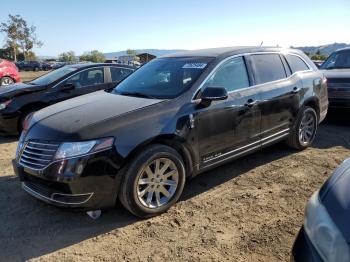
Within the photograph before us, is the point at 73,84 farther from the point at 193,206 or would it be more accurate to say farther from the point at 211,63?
the point at 193,206

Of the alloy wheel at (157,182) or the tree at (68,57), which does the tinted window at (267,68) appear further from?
the tree at (68,57)

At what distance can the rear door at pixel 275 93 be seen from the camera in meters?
5.07

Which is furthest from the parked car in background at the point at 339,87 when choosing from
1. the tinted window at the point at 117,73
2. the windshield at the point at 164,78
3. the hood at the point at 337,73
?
the tinted window at the point at 117,73

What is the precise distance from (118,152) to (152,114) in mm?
592

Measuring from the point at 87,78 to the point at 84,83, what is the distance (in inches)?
5.3

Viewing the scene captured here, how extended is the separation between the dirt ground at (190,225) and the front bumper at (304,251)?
1.03 m

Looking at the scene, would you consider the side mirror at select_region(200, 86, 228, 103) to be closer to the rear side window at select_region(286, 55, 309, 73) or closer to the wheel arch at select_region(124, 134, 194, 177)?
the wheel arch at select_region(124, 134, 194, 177)

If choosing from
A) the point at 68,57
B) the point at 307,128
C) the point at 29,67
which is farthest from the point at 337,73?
the point at 68,57

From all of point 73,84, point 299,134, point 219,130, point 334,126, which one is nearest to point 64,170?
point 219,130

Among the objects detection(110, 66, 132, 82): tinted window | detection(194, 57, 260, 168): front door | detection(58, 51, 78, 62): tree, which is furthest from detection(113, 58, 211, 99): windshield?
detection(58, 51, 78, 62): tree

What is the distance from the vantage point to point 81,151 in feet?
11.3

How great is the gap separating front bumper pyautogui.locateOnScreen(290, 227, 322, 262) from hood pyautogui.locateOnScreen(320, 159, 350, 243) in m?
0.20

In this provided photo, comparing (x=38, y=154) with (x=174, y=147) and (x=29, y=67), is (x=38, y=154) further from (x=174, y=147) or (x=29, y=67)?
(x=29, y=67)

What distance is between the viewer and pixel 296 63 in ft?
19.5
